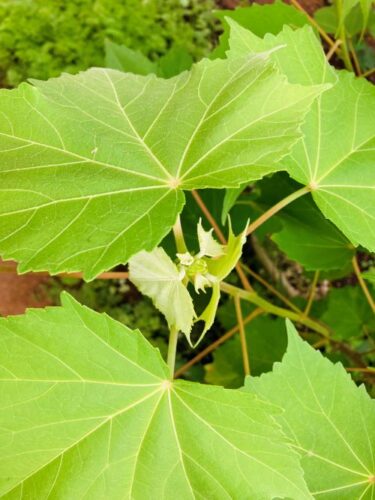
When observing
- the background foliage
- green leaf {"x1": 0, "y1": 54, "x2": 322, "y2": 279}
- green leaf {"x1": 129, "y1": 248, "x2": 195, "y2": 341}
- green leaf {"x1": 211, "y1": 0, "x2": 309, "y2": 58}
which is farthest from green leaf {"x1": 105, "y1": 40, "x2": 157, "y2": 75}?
green leaf {"x1": 129, "y1": 248, "x2": 195, "y2": 341}

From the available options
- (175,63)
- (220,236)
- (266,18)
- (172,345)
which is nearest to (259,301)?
(220,236)

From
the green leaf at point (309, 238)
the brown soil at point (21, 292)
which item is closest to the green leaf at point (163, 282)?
the green leaf at point (309, 238)

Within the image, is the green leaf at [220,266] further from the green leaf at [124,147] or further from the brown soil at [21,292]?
the brown soil at [21,292]

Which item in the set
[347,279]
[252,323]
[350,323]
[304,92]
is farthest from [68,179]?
[347,279]

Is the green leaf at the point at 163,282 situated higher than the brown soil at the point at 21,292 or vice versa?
the green leaf at the point at 163,282

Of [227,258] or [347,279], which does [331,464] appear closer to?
[227,258]

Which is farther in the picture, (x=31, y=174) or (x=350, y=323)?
(x=350, y=323)

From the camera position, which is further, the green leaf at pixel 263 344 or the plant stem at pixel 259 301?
the green leaf at pixel 263 344
